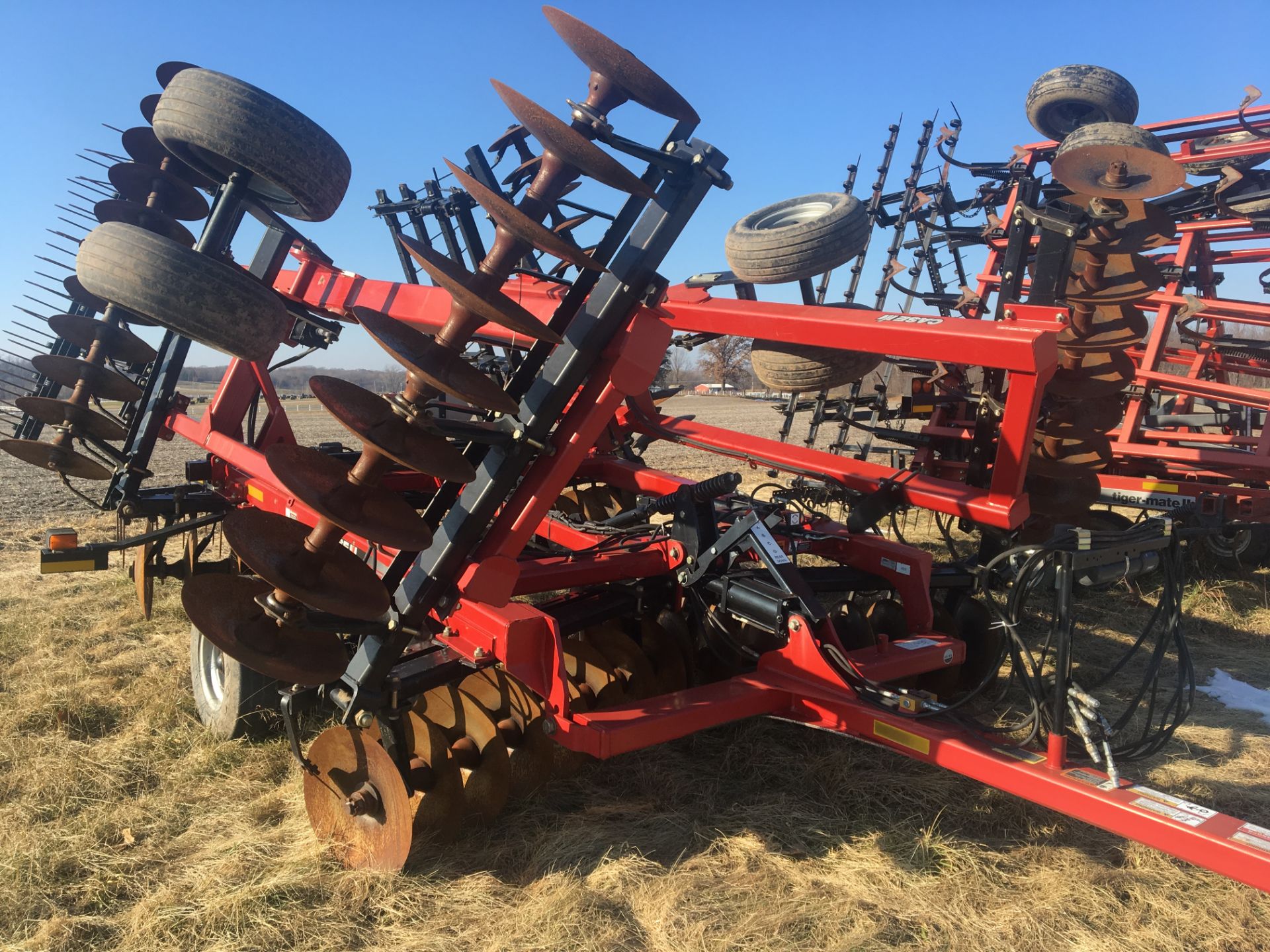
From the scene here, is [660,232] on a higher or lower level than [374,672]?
higher

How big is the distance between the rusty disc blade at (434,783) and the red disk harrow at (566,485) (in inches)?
0.4

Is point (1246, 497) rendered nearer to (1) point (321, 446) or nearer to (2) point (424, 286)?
(2) point (424, 286)

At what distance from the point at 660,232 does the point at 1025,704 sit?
3.34 meters

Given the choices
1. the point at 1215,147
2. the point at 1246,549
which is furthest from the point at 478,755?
the point at 1215,147

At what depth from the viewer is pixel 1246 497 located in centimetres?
685

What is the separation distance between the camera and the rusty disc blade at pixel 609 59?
2465 millimetres

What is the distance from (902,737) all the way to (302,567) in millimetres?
1928

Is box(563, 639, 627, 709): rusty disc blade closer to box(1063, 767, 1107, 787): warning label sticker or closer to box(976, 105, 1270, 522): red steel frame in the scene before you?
box(1063, 767, 1107, 787): warning label sticker

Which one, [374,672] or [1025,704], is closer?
[374,672]

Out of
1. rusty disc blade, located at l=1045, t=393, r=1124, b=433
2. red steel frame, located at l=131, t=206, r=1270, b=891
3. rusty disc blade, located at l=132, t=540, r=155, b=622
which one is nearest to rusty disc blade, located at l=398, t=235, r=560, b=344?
red steel frame, located at l=131, t=206, r=1270, b=891

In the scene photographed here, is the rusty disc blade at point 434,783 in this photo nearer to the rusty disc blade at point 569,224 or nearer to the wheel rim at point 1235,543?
the rusty disc blade at point 569,224

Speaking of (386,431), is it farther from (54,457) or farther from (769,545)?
(54,457)

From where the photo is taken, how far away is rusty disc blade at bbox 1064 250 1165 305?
483 cm

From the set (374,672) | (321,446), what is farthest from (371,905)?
(321,446)
